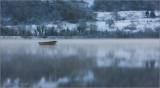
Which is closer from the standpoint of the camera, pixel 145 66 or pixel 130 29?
pixel 145 66

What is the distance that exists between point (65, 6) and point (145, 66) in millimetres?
65546

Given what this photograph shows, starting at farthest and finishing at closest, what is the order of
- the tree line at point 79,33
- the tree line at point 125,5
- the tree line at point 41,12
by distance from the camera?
the tree line at point 125,5 < the tree line at point 41,12 < the tree line at point 79,33

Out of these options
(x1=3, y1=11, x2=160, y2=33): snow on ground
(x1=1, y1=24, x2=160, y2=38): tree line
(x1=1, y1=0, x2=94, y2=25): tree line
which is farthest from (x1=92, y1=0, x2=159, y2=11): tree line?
(x1=1, y1=24, x2=160, y2=38): tree line

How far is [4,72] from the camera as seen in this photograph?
473 inches

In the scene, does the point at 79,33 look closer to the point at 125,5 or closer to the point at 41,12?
the point at 41,12

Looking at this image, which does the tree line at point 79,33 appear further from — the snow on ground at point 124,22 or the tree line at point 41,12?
the tree line at point 41,12

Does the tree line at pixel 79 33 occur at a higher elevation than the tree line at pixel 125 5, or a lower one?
lower

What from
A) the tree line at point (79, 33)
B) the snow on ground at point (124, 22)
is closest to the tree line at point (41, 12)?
the snow on ground at point (124, 22)

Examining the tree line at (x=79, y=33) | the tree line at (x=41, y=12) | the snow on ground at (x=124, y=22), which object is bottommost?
the tree line at (x=79, y=33)

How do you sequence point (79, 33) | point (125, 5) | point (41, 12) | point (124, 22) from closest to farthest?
point (79, 33), point (124, 22), point (41, 12), point (125, 5)

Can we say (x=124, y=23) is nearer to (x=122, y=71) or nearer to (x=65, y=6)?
(x=65, y=6)

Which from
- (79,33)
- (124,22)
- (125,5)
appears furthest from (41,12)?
(125,5)

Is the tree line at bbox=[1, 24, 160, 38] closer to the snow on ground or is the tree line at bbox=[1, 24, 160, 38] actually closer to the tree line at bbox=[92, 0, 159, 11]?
the snow on ground

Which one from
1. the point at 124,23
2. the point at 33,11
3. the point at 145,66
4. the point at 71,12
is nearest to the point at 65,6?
the point at 71,12
